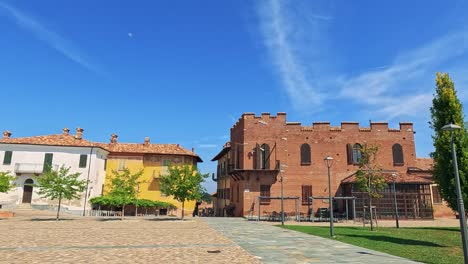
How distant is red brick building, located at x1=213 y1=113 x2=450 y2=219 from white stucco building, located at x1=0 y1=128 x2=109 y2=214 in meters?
17.0

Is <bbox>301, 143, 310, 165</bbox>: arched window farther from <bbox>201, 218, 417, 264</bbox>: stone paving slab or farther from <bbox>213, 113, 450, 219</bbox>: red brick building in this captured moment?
<bbox>201, 218, 417, 264</bbox>: stone paving slab

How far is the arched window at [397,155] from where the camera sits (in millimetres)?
34656

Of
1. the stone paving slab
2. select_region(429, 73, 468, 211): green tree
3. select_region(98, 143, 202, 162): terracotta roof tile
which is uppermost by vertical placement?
select_region(98, 143, 202, 162): terracotta roof tile

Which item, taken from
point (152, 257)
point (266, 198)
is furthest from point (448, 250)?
point (266, 198)

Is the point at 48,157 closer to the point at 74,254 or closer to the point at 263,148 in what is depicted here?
the point at 263,148

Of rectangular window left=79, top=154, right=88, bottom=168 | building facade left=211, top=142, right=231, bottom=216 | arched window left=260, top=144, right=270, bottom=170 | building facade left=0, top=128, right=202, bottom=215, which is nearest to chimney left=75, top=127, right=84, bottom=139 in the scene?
building facade left=0, top=128, right=202, bottom=215

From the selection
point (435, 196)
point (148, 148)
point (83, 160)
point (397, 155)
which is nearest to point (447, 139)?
point (397, 155)

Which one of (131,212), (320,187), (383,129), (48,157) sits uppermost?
(383,129)

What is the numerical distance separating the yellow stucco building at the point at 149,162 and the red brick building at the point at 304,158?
8247mm

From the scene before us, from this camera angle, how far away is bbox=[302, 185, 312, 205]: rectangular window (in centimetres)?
3381

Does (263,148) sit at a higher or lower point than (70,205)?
higher

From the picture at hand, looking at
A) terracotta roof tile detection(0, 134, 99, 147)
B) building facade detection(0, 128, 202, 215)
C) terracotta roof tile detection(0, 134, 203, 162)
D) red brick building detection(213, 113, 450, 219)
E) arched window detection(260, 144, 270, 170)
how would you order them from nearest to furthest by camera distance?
1. red brick building detection(213, 113, 450, 219)
2. arched window detection(260, 144, 270, 170)
3. building facade detection(0, 128, 202, 215)
4. terracotta roof tile detection(0, 134, 99, 147)
5. terracotta roof tile detection(0, 134, 203, 162)

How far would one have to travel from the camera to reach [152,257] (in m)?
9.50

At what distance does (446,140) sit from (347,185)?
1925cm
